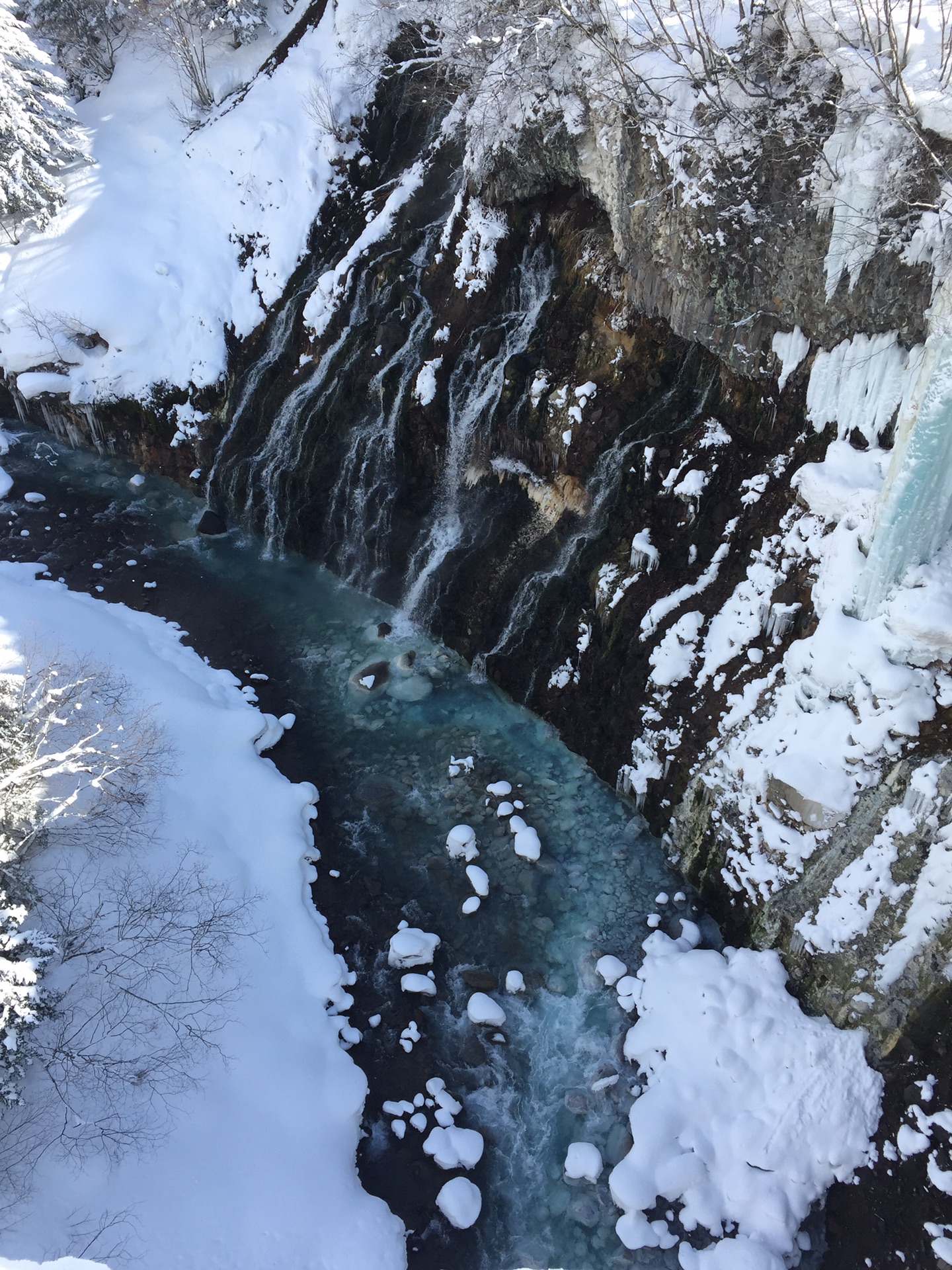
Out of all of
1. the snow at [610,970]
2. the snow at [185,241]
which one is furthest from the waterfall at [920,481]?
the snow at [185,241]

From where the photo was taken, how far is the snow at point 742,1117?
5.98 m

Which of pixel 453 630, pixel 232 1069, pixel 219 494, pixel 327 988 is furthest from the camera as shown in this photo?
pixel 219 494

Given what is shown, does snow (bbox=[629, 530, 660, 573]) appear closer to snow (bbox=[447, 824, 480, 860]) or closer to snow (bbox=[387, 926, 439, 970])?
snow (bbox=[447, 824, 480, 860])

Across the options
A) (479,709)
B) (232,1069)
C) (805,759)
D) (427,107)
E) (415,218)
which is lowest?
(232,1069)

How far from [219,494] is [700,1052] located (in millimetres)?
11507

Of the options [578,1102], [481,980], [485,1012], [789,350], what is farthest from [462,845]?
[789,350]

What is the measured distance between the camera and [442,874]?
864cm

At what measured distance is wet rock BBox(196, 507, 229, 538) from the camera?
13523 millimetres

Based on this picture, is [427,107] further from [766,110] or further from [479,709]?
[479,709]

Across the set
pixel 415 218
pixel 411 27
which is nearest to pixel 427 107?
pixel 411 27

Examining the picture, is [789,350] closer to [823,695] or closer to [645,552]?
[645,552]

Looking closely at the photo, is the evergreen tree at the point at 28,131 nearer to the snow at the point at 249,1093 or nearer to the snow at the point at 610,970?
the snow at the point at 249,1093

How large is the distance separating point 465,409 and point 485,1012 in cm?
802

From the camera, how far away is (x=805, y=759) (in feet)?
23.2
